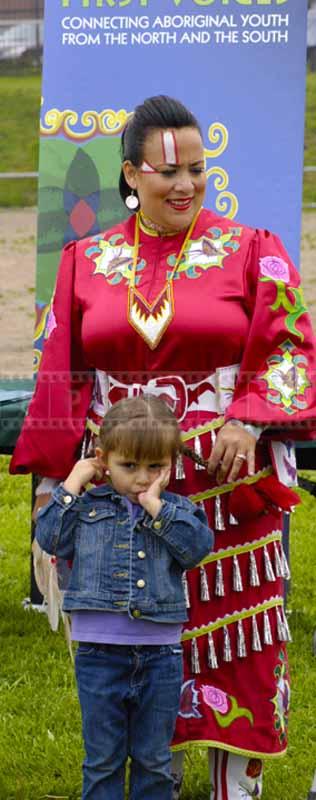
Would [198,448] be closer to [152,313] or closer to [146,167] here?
[152,313]

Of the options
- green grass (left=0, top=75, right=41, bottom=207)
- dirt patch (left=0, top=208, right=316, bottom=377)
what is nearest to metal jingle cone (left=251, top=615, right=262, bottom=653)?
dirt patch (left=0, top=208, right=316, bottom=377)

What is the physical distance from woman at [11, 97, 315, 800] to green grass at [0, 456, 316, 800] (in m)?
0.58

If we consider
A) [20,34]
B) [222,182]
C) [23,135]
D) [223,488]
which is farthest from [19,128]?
[223,488]

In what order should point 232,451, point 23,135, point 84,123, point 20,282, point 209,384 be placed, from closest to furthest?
point 232,451, point 209,384, point 84,123, point 20,282, point 23,135

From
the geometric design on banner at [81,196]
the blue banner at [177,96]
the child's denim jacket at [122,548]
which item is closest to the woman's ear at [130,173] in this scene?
the child's denim jacket at [122,548]

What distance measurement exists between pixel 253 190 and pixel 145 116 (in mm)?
1510

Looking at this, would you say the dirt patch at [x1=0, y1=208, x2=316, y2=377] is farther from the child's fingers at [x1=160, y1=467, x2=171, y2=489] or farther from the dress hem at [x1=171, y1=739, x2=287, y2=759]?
the child's fingers at [x1=160, y1=467, x2=171, y2=489]

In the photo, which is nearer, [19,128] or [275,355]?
[275,355]

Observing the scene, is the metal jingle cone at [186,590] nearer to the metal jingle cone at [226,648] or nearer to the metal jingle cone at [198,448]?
the metal jingle cone at [226,648]

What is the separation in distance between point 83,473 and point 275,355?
51 cm

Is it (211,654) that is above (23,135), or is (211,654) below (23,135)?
below

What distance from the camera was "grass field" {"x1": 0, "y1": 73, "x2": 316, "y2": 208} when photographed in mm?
15344

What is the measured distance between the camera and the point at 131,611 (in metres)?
3.01

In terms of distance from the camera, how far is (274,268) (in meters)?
3.26
